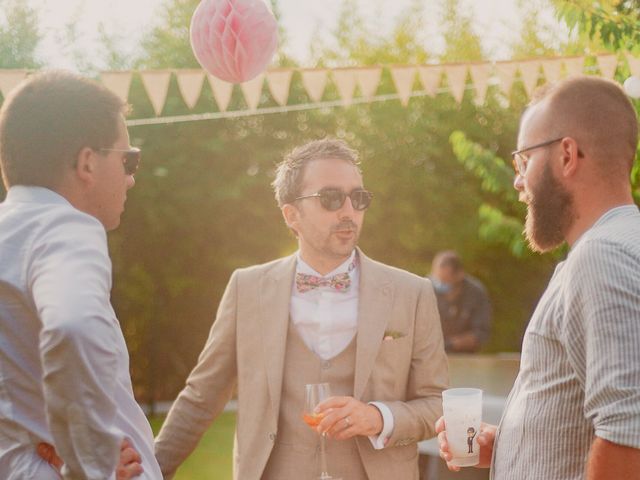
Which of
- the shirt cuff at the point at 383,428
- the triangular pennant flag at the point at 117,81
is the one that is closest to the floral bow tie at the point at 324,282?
the shirt cuff at the point at 383,428

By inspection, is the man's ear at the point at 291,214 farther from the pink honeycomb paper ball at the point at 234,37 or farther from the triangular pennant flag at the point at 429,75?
the triangular pennant flag at the point at 429,75

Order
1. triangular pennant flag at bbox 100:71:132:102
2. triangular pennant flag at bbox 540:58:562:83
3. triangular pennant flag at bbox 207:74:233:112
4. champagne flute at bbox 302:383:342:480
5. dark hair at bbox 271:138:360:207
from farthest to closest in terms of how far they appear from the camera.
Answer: triangular pennant flag at bbox 540:58:562:83 < triangular pennant flag at bbox 207:74:233:112 < triangular pennant flag at bbox 100:71:132:102 < dark hair at bbox 271:138:360:207 < champagne flute at bbox 302:383:342:480

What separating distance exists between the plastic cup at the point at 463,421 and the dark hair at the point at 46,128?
47.1 inches

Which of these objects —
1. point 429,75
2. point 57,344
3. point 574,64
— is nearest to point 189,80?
point 429,75

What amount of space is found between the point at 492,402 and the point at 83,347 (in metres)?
5.15

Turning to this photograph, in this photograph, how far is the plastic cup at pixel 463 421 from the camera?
105 inches

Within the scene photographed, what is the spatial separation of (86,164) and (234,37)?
274 centimetres

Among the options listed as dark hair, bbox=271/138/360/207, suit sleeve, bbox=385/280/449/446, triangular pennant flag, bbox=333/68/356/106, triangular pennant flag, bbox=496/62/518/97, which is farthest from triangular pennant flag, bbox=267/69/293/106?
suit sleeve, bbox=385/280/449/446

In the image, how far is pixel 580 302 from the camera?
2066mm

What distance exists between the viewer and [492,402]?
21.9 ft

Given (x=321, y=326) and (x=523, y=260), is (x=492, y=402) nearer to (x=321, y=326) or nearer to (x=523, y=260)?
(x=321, y=326)

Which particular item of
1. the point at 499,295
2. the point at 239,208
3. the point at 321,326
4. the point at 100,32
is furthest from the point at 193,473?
the point at 499,295

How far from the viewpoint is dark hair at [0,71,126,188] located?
221 cm

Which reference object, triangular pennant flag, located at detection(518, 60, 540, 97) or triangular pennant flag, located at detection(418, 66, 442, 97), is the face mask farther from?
triangular pennant flag, located at detection(518, 60, 540, 97)
